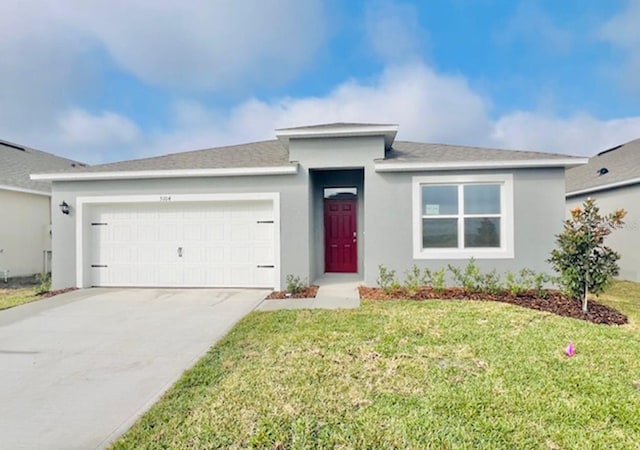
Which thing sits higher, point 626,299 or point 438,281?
point 438,281

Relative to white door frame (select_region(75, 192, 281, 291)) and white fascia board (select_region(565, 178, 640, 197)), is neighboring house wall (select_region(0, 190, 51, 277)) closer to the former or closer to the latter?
white door frame (select_region(75, 192, 281, 291))

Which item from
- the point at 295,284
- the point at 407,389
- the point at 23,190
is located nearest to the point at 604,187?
the point at 295,284

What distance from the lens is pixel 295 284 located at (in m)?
8.46

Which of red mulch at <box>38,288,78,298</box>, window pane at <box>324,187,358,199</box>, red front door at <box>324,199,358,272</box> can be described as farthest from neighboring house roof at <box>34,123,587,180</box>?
red mulch at <box>38,288,78,298</box>

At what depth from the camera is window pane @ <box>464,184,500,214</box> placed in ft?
28.2

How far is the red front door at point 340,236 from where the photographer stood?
1097 centimetres

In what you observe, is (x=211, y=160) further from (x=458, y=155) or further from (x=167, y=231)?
(x=458, y=155)

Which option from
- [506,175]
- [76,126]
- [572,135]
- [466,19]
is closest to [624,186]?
[506,175]

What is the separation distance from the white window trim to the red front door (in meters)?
2.66

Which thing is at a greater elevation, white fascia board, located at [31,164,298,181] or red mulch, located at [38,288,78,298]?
white fascia board, located at [31,164,298,181]

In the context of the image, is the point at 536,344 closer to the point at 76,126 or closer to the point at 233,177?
the point at 233,177

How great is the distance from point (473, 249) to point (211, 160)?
744cm

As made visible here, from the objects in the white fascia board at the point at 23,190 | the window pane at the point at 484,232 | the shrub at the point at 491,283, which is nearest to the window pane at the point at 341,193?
the window pane at the point at 484,232

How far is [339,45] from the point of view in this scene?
1435 centimetres
